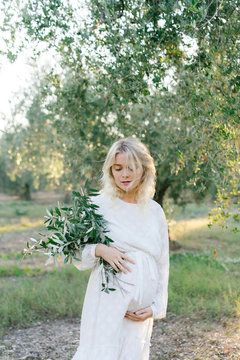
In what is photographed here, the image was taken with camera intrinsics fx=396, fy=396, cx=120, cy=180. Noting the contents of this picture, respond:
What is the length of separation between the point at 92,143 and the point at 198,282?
3.38 metres

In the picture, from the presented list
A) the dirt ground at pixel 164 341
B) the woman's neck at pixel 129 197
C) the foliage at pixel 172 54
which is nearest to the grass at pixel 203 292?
the dirt ground at pixel 164 341

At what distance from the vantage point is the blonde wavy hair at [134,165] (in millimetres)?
2814

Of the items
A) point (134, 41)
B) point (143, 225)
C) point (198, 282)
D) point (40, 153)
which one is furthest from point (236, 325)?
point (40, 153)

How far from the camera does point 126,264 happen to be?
2697 millimetres

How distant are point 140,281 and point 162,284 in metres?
0.24

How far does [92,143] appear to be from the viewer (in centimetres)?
803

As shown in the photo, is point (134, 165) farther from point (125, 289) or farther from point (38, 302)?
point (38, 302)

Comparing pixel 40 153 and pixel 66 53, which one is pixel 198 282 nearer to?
pixel 66 53

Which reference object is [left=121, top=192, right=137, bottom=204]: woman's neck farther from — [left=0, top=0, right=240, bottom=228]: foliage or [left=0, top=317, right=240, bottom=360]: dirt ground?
[left=0, top=317, right=240, bottom=360]: dirt ground

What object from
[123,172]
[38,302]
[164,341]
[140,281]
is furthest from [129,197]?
[38,302]

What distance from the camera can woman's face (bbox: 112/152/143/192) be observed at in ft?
9.25

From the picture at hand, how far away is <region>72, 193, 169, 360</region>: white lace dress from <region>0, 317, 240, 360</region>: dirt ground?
7.21ft

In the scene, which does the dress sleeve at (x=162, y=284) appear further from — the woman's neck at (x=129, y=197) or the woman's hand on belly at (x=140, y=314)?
the woman's neck at (x=129, y=197)

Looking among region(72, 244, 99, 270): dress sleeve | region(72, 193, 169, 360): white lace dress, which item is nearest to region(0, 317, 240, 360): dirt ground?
region(72, 193, 169, 360): white lace dress
